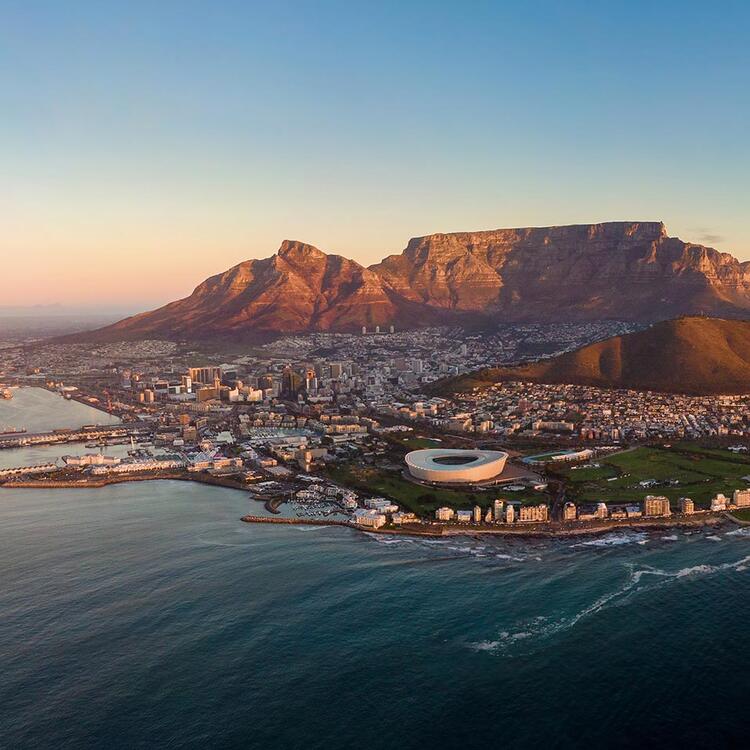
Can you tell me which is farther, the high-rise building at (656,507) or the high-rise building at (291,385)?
the high-rise building at (291,385)

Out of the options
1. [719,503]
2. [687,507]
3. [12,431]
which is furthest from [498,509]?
[12,431]

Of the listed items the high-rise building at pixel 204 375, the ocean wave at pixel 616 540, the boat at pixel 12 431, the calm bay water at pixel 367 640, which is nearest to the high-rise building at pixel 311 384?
the high-rise building at pixel 204 375

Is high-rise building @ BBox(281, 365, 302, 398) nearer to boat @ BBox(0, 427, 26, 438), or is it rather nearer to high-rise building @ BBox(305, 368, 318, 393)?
high-rise building @ BBox(305, 368, 318, 393)

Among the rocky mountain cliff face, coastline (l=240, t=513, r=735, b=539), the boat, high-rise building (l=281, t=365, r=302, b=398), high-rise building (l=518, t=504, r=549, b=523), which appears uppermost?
the rocky mountain cliff face

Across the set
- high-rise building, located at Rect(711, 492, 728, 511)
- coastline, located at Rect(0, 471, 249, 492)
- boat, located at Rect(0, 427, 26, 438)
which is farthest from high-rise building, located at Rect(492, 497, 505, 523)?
boat, located at Rect(0, 427, 26, 438)

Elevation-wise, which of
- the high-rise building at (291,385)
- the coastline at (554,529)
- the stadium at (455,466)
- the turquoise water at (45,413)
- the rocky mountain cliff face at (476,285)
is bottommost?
the coastline at (554,529)

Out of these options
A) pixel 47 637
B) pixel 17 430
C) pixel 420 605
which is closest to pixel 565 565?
pixel 420 605

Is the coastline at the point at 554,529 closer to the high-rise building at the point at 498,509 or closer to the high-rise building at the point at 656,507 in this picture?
the high-rise building at the point at 656,507
